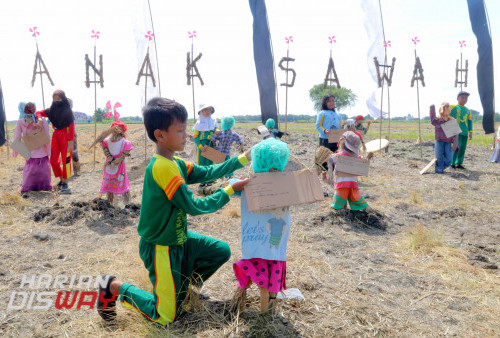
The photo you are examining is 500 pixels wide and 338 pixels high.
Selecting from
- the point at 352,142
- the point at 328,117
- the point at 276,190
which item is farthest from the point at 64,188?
the point at 276,190

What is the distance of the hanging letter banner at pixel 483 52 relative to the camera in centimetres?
1270

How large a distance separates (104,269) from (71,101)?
17.3 feet

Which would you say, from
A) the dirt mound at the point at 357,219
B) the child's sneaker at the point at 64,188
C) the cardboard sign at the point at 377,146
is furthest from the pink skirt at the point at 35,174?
the cardboard sign at the point at 377,146

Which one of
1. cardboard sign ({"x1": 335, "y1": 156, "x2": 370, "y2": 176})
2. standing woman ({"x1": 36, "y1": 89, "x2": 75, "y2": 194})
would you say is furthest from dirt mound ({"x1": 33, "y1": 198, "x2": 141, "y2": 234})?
cardboard sign ({"x1": 335, "y1": 156, "x2": 370, "y2": 176})

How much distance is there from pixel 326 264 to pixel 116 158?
3859 mm

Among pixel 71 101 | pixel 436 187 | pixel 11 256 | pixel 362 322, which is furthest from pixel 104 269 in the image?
pixel 436 187

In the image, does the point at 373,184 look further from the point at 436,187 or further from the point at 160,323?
the point at 160,323

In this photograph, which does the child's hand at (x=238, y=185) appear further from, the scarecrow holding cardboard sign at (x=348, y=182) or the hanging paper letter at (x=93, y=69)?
the hanging paper letter at (x=93, y=69)

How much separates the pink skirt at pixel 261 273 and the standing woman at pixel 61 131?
655cm

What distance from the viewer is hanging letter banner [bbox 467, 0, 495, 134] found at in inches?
500

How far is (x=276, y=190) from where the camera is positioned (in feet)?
8.59

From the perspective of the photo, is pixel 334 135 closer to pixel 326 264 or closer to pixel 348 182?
pixel 348 182

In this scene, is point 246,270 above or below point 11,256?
above

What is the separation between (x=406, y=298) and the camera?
3.39 m
